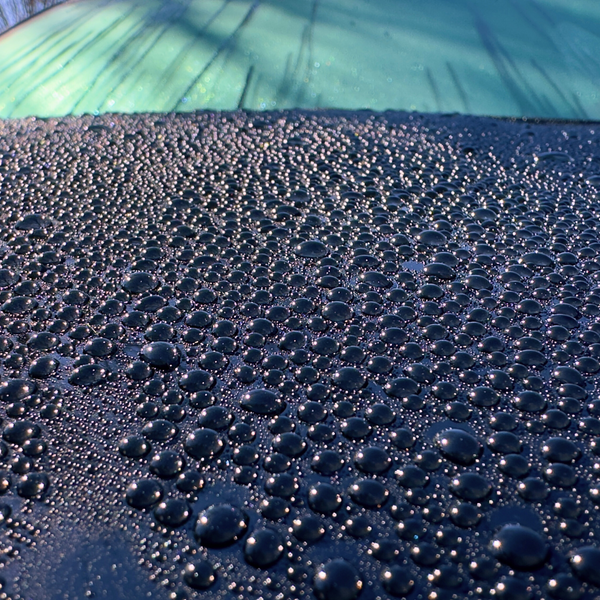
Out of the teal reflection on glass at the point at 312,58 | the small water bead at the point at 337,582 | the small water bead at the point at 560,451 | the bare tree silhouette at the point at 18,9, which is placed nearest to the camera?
the small water bead at the point at 337,582

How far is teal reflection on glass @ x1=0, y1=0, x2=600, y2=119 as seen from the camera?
1090 millimetres

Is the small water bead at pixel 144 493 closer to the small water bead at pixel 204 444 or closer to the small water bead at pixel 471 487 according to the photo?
the small water bead at pixel 204 444

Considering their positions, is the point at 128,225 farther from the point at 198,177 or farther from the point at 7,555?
the point at 7,555

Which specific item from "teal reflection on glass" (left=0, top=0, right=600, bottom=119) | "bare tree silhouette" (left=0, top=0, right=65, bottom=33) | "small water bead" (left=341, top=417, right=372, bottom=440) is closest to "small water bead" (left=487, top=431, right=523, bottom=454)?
"small water bead" (left=341, top=417, right=372, bottom=440)

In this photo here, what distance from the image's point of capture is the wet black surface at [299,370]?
1.47 ft

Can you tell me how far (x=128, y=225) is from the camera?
2.65 feet

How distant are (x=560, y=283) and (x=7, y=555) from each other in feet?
2.13

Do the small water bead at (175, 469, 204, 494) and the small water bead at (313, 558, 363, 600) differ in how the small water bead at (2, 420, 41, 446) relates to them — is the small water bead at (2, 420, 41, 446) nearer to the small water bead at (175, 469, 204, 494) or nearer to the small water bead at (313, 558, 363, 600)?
the small water bead at (175, 469, 204, 494)

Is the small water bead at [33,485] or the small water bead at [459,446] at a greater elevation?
the small water bead at [33,485]

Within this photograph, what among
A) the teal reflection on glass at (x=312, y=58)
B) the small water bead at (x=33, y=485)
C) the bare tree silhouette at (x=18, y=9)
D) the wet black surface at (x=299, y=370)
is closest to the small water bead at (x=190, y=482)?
the wet black surface at (x=299, y=370)

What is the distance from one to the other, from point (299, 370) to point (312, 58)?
759mm

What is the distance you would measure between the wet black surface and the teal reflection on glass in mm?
147

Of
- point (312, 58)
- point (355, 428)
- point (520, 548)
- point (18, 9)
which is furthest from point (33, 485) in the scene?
point (18, 9)

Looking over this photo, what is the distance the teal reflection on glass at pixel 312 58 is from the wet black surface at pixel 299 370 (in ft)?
0.48
